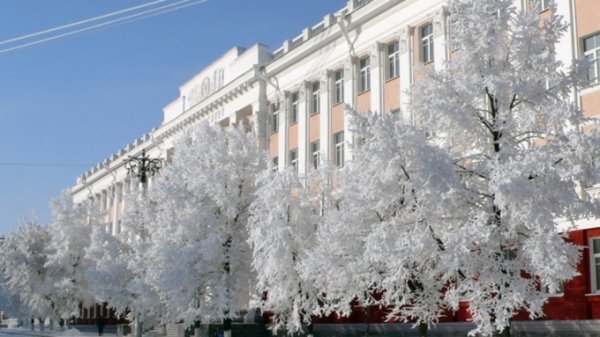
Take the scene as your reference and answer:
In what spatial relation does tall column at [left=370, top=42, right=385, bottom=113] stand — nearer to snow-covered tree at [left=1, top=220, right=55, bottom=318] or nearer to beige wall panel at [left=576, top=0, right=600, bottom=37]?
beige wall panel at [left=576, top=0, right=600, bottom=37]

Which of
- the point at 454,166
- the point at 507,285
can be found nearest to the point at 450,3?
the point at 454,166

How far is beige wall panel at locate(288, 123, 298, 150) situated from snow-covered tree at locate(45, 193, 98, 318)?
18685 mm

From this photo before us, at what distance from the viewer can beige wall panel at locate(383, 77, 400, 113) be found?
33.9m

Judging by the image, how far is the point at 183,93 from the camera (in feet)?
192

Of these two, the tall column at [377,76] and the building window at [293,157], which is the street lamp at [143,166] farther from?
the tall column at [377,76]

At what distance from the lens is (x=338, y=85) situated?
38.9 meters

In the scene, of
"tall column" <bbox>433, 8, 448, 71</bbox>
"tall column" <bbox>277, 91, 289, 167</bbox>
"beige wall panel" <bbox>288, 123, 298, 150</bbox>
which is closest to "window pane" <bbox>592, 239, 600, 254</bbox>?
"tall column" <bbox>433, 8, 448, 71</bbox>

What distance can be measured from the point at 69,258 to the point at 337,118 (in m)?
26.2

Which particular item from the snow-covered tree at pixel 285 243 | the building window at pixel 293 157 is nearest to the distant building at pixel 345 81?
the building window at pixel 293 157

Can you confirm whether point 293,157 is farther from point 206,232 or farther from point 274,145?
point 206,232

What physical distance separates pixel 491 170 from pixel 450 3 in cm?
447

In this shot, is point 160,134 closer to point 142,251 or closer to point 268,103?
point 268,103

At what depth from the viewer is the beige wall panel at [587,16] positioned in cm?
2441

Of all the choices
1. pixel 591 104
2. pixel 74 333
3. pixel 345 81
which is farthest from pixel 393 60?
pixel 74 333
